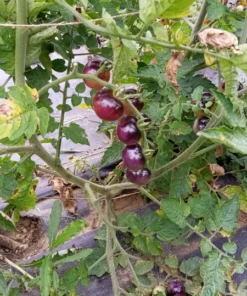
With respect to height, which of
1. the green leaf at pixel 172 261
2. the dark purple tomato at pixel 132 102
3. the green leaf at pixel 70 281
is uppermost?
the dark purple tomato at pixel 132 102

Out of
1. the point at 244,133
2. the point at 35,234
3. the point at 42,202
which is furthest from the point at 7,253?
the point at 244,133

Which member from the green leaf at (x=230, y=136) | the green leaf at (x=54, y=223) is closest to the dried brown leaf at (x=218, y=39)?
the green leaf at (x=230, y=136)

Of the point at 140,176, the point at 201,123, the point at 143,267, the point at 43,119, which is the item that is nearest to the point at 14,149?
the point at 43,119

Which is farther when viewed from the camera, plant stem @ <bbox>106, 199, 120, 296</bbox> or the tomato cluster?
A: plant stem @ <bbox>106, 199, 120, 296</bbox>

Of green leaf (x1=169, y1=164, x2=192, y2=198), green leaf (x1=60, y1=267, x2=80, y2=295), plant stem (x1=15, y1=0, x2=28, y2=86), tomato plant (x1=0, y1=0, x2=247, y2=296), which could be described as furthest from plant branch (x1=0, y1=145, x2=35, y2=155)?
green leaf (x1=169, y1=164, x2=192, y2=198)

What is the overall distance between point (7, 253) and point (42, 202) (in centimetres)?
23

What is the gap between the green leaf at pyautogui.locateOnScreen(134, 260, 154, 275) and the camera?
42.1 inches

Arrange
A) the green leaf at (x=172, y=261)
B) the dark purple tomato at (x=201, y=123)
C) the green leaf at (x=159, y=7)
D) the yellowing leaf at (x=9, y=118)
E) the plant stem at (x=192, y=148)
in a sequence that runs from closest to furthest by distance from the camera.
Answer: the green leaf at (x=159, y=7) < the yellowing leaf at (x=9, y=118) < the plant stem at (x=192, y=148) < the dark purple tomato at (x=201, y=123) < the green leaf at (x=172, y=261)

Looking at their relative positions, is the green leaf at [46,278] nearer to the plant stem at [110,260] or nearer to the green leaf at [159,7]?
the plant stem at [110,260]

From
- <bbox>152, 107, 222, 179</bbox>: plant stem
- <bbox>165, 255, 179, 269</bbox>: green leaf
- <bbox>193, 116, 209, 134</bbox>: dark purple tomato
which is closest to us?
<bbox>152, 107, 222, 179</bbox>: plant stem

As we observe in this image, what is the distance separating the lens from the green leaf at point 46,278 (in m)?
0.73

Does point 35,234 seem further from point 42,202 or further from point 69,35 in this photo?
point 69,35

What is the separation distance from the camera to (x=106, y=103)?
2.36 ft

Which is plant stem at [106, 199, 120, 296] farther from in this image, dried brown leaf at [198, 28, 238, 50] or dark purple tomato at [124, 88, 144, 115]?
Result: dried brown leaf at [198, 28, 238, 50]
